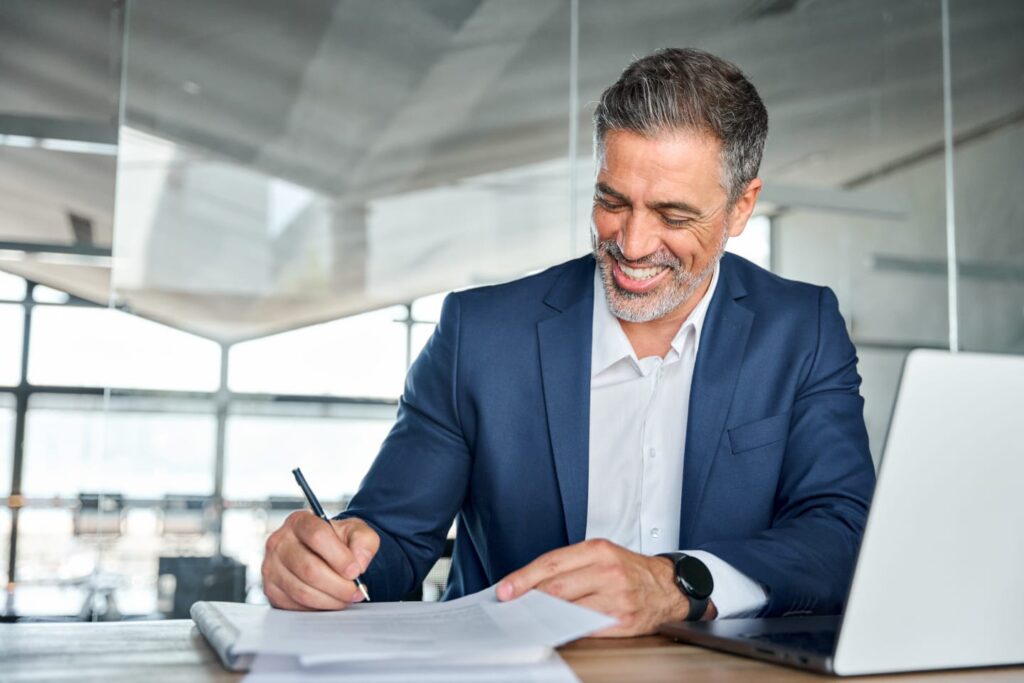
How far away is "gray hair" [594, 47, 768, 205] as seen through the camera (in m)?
1.71

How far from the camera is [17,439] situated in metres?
3.39

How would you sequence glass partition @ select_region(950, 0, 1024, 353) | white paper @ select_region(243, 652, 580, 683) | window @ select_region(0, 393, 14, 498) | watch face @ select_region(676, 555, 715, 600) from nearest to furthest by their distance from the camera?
white paper @ select_region(243, 652, 580, 683), watch face @ select_region(676, 555, 715, 600), window @ select_region(0, 393, 14, 498), glass partition @ select_region(950, 0, 1024, 353)

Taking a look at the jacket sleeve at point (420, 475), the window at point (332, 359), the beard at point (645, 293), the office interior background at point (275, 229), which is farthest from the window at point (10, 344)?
the beard at point (645, 293)

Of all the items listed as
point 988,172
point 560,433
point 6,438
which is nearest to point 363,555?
point 560,433

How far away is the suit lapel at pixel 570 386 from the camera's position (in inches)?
65.8

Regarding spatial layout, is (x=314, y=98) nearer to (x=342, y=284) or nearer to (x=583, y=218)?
(x=342, y=284)

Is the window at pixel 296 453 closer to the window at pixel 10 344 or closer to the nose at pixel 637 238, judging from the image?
the window at pixel 10 344

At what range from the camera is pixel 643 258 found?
1.76 meters

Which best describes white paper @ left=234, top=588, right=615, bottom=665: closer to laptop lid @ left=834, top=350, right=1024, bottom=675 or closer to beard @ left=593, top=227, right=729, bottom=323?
laptop lid @ left=834, top=350, right=1024, bottom=675

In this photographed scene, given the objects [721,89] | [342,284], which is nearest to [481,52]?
[342,284]

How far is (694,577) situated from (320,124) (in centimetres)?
287

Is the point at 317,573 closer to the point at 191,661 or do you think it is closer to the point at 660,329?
the point at 191,661

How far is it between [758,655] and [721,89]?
101 cm

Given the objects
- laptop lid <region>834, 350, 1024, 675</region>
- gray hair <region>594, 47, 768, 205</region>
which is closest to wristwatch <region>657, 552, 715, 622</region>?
laptop lid <region>834, 350, 1024, 675</region>
